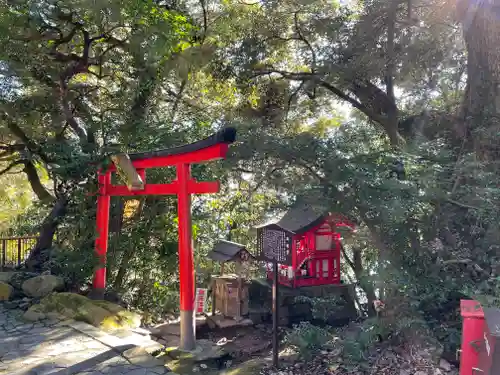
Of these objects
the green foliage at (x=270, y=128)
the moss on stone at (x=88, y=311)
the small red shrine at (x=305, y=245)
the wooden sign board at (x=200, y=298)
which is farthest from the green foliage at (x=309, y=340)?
the moss on stone at (x=88, y=311)

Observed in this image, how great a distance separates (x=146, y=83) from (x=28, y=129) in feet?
10.1

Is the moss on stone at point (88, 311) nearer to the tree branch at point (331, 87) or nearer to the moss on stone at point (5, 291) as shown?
the moss on stone at point (5, 291)

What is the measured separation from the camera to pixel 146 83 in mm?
8312

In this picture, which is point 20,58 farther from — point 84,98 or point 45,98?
point 84,98

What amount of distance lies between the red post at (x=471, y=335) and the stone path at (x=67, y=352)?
126 inches

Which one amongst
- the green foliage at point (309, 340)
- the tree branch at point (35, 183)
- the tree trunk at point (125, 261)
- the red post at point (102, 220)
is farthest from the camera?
the tree branch at point (35, 183)

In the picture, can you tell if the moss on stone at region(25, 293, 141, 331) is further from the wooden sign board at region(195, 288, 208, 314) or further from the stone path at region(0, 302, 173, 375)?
the wooden sign board at region(195, 288, 208, 314)

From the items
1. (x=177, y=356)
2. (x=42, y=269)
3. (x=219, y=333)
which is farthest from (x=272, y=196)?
(x=42, y=269)

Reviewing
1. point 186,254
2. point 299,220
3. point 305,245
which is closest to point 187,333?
point 186,254

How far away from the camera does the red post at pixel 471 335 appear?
3123 millimetres

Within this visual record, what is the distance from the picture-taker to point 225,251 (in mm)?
7371

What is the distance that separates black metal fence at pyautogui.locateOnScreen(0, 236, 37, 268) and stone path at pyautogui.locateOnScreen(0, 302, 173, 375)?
4700 millimetres

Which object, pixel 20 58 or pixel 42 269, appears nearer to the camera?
pixel 20 58

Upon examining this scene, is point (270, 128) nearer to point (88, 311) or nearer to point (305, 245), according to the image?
point (305, 245)
